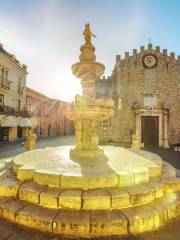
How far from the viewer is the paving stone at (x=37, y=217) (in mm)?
2713

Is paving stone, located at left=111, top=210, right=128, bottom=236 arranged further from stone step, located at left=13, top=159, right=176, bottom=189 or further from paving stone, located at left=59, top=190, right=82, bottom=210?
stone step, located at left=13, top=159, right=176, bottom=189

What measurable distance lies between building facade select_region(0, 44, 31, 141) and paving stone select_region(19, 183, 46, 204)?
19.1m

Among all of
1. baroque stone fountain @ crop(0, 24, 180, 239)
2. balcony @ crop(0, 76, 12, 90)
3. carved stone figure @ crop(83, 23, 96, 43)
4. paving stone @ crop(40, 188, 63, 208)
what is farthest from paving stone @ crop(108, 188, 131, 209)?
balcony @ crop(0, 76, 12, 90)

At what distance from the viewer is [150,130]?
20500mm

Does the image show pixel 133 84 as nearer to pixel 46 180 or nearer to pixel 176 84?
pixel 176 84

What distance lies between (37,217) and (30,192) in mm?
529

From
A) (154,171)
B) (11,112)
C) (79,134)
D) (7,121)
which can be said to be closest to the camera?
(154,171)

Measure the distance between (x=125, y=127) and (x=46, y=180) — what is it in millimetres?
17526

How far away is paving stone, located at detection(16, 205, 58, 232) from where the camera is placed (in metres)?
2.71

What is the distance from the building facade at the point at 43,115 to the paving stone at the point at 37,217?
23.0 metres

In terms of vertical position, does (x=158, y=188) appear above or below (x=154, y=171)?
below

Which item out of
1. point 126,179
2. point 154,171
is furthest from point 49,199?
point 154,171

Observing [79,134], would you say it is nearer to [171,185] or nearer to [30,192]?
[30,192]

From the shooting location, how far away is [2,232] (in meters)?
2.71
